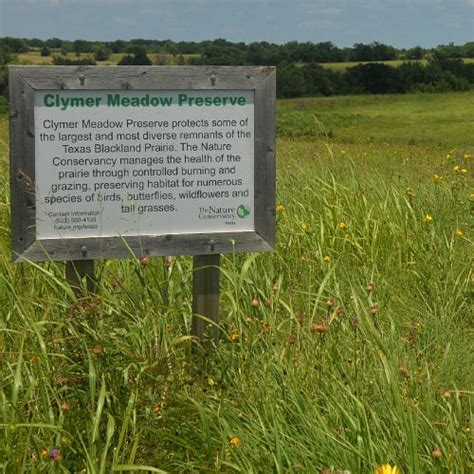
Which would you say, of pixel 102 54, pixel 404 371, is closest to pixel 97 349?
pixel 404 371

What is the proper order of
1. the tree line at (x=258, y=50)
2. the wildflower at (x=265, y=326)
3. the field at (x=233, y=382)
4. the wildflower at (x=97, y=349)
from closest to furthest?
the field at (x=233, y=382)
the wildflower at (x=97, y=349)
the wildflower at (x=265, y=326)
the tree line at (x=258, y=50)

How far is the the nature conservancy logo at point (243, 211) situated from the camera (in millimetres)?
3686

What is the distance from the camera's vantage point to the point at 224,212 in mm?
3658

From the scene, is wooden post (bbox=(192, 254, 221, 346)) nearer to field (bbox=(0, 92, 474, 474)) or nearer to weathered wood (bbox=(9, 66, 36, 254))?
field (bbox=(0, 92, 474, 474))

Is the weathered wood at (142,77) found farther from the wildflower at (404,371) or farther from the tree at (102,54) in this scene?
the tree at (102,54)

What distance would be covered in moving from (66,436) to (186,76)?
1.51 meters

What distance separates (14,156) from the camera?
3.33 meters

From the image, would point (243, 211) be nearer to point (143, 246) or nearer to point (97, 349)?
point (143, 246)

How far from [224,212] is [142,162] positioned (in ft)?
1.34

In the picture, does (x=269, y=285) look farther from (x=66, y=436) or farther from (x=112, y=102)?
(x=66, y=436)

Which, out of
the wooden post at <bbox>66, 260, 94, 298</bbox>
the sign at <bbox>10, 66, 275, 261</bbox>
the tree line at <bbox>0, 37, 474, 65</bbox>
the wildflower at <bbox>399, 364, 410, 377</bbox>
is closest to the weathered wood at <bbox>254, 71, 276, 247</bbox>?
the sign at <bbox>10, 66, 275, 261</bbox>

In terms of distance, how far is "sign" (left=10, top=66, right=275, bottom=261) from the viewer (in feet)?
11.0

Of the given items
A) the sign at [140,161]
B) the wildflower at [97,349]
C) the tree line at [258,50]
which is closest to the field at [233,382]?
the wildflower at [97,349]

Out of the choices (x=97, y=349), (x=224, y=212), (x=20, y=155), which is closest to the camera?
(x=97, y=349)
